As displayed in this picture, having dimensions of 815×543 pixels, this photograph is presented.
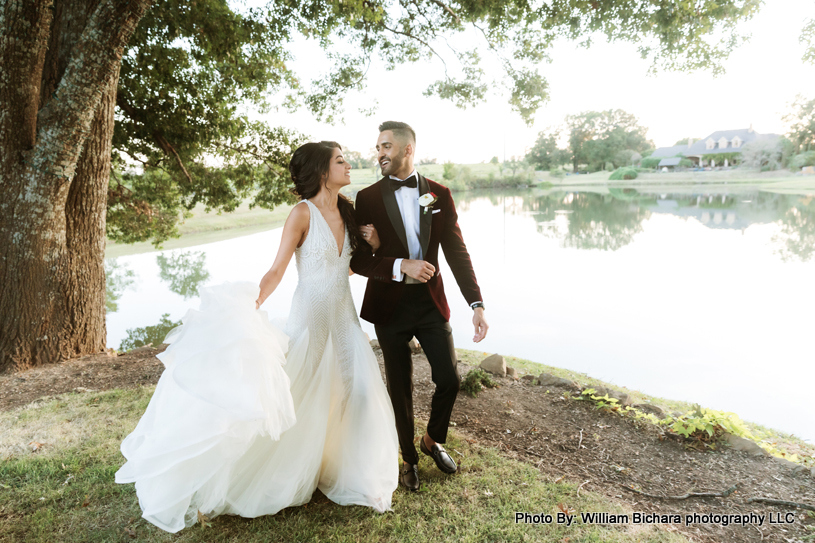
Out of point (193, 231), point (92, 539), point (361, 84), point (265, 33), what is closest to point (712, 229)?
point (361, 84)

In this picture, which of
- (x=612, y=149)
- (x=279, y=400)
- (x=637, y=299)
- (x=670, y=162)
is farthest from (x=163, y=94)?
(x=670, y=162)

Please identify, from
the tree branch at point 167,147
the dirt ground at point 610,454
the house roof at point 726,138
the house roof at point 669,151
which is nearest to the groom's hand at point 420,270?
the dirt ground at point 610,454

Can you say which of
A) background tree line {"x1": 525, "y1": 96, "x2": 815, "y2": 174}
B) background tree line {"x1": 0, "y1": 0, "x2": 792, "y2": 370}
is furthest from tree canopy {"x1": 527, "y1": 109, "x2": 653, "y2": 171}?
background tree line {"x1": 0, "y1": 0, "x2": 792, "y2": 370}

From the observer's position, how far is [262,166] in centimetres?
995

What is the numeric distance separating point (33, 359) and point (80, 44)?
11.9 feet

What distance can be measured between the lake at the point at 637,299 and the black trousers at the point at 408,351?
2.44 metres

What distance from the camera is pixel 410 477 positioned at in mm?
3178

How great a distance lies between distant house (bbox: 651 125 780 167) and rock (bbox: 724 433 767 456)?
1873 inches

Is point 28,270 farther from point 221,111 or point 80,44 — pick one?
point 221,111

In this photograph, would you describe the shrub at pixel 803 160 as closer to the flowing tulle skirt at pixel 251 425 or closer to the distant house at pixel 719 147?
the distant house at pixel 719 147

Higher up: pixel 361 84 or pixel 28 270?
pixel 361 84

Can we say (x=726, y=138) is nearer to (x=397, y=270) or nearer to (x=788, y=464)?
(x=788, y=464)

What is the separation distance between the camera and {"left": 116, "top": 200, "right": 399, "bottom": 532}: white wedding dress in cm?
237

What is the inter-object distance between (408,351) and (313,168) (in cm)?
137
